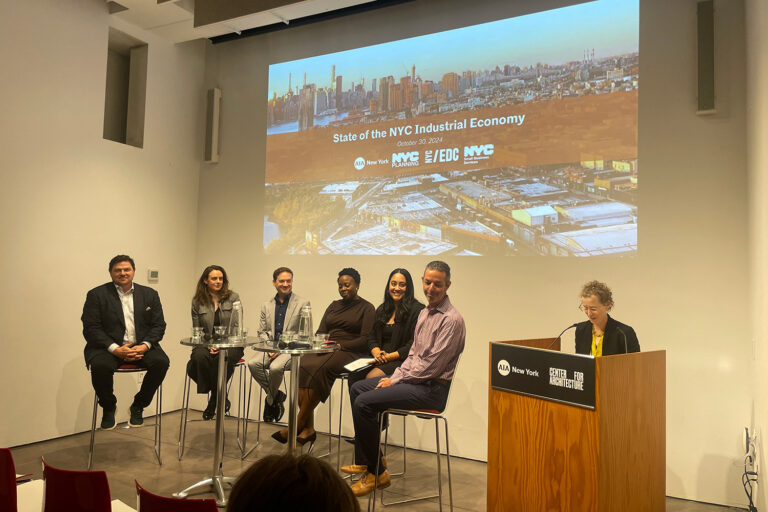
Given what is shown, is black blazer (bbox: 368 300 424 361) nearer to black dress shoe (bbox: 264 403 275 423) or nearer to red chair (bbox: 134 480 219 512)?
black dress shoe (bbox: 264 403 275 423)

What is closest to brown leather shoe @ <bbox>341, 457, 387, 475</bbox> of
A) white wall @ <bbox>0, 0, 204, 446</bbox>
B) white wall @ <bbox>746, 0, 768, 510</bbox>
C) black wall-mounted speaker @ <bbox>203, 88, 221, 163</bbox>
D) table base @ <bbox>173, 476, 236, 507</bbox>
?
table base @ <bbox>173, 476, 236, 507</bbox>

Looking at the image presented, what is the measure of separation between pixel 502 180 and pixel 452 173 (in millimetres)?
416

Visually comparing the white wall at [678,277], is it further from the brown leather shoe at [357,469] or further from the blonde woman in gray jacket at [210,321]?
the blonde woman in gray jacket at [210,321]

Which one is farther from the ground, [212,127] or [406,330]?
[212,127]

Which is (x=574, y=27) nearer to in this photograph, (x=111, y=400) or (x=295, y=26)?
(x=295, y=26)

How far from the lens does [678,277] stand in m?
3.81

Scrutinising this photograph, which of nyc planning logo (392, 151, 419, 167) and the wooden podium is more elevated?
nyc planning logo (392, 151, 419, 167)

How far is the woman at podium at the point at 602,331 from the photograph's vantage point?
3.17 metres

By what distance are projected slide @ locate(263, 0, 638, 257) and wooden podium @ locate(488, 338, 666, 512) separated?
1.51 m

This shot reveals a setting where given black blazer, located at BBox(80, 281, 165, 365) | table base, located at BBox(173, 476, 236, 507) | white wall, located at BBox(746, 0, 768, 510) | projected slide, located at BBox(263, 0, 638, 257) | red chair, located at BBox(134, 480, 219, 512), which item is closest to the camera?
red chair, located at BBox(134, 480, 219, 512)

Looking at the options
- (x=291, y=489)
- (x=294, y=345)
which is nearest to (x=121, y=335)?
(x=294, y=345)

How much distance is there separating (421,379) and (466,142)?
2.04m

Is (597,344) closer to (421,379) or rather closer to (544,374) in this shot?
(544,374)

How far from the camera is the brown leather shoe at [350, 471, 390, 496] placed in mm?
3498
